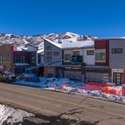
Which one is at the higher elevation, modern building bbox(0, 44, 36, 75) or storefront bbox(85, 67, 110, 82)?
modern building bbox(0, 44, 36, 75)

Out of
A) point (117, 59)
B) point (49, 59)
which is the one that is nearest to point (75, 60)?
point (49, 59)

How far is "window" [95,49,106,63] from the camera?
169 ft

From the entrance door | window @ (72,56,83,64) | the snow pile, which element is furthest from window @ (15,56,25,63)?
the snow pile

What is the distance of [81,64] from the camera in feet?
181

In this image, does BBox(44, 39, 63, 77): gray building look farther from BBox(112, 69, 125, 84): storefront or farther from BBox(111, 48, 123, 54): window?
BBox(112, 69, 125, 84): storefront

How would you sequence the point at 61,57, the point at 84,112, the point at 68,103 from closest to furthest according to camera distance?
the point at 84,112, the point at 68,103, the point at 61,57

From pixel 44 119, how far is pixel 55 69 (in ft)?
127

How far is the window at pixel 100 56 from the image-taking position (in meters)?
51.4

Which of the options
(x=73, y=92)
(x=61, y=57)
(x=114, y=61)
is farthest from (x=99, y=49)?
(x=73, y=92)

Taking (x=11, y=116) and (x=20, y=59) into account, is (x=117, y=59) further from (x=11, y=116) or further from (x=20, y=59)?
(x=11, y=116)

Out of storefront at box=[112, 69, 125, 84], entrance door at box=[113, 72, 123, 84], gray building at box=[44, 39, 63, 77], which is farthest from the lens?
gray building at box=[44, 39, 63, 77]

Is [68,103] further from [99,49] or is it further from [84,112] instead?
[99,49]

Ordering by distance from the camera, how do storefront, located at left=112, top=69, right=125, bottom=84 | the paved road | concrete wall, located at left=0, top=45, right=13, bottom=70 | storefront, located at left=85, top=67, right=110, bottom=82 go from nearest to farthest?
the paved road
storefront, located at left=112, top=69, right=125, bottom=84
storefront, located at left=85, top=67, right=110, bottom=82
concrete wall, located at left=0, top=45, right=13, bottom=70

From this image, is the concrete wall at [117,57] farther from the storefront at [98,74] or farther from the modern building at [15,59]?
the modern building at [15,59]
